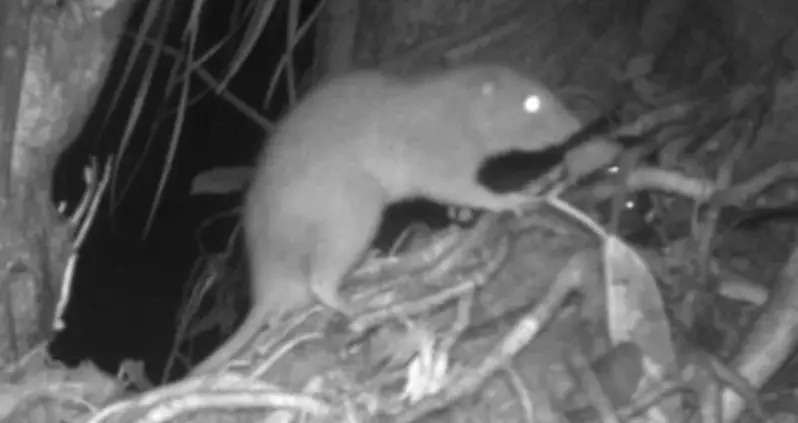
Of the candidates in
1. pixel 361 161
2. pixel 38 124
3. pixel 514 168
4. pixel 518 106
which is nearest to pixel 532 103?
pixel 518 106

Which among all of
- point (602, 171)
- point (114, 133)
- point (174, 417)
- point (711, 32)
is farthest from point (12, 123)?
point (711, 32)

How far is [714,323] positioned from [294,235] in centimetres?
54

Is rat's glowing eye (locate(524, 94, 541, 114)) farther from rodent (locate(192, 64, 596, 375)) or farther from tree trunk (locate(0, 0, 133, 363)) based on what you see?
tree trunk (locate(0, 0, 133, 363))

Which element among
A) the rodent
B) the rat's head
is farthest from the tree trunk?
the rat's head

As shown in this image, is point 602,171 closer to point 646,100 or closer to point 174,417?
point 646,100

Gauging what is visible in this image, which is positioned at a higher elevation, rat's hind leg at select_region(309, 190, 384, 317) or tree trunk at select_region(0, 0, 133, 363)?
tree trunk at select_region(0, 0, 133, 363)

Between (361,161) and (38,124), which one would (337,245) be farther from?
(38,124)

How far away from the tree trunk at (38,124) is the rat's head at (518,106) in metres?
0.52

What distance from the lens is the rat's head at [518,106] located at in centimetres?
126

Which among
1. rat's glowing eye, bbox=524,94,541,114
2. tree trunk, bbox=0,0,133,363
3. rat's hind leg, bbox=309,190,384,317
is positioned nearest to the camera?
tree trunk, bbox=0,0,133,363

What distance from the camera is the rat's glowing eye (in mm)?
1259

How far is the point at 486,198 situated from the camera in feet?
4.14

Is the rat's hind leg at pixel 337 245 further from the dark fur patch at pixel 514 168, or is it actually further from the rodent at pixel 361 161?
the dark fur patch at pixel 514 168

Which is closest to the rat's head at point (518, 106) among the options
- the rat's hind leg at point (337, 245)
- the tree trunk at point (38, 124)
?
the rat's hind leg at point (337, 245)
